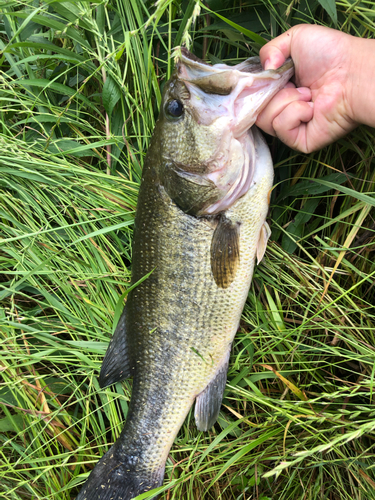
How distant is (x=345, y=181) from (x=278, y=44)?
0.77 meters

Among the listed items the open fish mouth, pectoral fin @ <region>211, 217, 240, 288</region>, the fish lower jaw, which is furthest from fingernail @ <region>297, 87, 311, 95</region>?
pectoral fin @ <region>211, 217, 240, 288</region>

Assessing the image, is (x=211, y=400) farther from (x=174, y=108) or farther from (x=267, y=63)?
(x=267, y=63)

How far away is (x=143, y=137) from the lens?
2.09 metres

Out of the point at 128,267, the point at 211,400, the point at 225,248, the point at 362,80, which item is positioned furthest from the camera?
the point at 128,267

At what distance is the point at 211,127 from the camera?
60.6 inches

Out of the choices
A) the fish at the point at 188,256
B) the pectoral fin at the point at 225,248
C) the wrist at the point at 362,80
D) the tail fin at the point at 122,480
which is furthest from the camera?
the tail fin at the point at 122,480

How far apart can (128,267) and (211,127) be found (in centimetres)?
111

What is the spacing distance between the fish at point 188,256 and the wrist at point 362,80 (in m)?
0.27

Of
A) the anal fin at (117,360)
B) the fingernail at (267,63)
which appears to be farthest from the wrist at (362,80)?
the anal fin at (117,360)

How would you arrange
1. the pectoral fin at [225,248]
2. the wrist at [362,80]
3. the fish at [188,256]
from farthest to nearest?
the pectoral fin at [225,248] → the fish at [188,256] → the wrist at [362,80]

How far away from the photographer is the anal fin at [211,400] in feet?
6.13

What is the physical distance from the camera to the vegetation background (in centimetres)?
178

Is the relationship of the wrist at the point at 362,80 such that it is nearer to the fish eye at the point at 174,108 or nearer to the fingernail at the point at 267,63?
the fingernail at the point at 267,63

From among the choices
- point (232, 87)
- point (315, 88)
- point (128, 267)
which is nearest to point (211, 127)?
point (232, 87)
